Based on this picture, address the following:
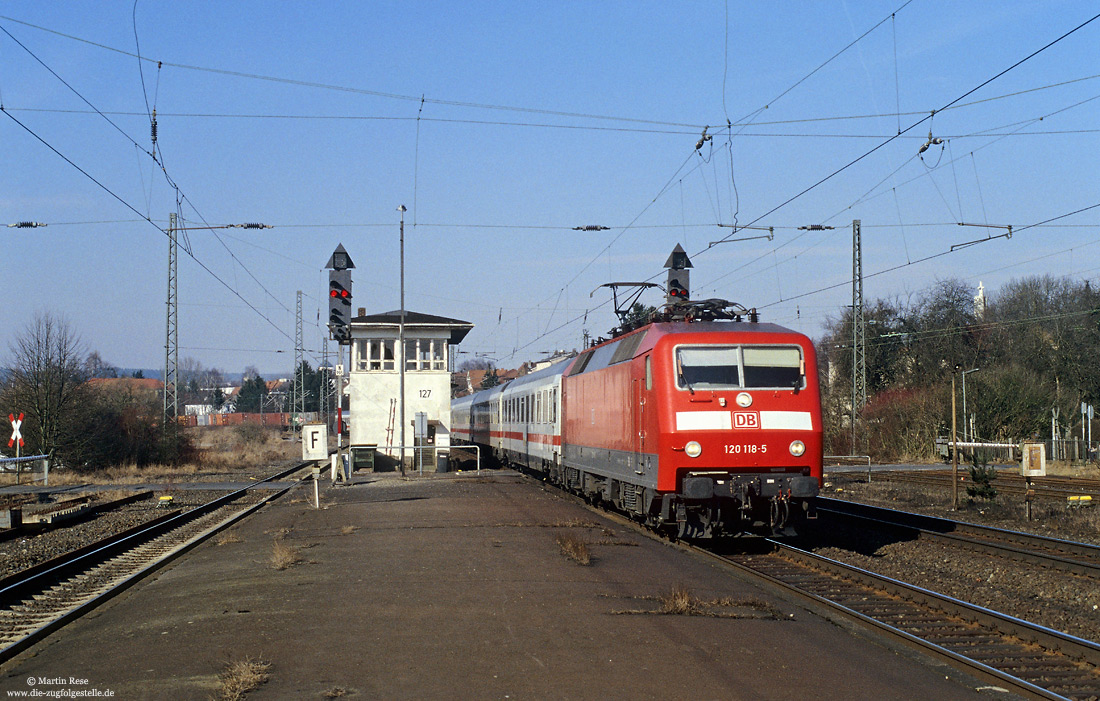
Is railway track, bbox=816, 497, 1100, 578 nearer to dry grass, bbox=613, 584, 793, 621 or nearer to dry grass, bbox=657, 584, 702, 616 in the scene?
dry grass, bbox=613, 584, 793, 621

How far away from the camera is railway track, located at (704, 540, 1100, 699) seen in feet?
24.7

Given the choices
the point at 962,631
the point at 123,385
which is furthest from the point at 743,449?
the point at 123,385

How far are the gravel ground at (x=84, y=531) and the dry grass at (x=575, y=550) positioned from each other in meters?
8.02

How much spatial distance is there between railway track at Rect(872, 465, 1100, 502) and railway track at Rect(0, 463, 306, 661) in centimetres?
1849

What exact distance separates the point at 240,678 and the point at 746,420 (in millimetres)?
8584

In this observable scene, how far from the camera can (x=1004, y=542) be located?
49.5ft

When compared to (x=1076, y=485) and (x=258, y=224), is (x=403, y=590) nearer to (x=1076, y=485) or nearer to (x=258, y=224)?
(x=258, y=224)

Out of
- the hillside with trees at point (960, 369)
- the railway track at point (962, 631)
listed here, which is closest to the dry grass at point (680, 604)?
the railway track at point (962, 631)

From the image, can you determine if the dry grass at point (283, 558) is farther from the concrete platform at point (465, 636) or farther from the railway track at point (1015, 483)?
the railway track at point (1015, 483)

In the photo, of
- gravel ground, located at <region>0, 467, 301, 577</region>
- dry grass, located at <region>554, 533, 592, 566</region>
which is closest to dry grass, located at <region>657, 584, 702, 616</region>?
dry grass, located at <region>554, 533, 592, 566</region>

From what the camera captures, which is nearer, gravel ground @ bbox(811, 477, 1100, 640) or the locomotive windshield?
gravel ground @ bbox(811, 477, 1100, 640)

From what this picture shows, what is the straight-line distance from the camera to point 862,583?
11703mm

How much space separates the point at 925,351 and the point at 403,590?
47.1 metres

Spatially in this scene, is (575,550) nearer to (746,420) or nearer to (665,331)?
(746,420)
